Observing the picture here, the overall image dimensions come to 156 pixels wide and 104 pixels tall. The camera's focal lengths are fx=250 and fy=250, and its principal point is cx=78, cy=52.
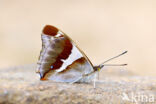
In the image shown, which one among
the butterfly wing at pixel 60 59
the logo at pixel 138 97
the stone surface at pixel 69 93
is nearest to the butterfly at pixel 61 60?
the butterfly wing at pixel 60 59

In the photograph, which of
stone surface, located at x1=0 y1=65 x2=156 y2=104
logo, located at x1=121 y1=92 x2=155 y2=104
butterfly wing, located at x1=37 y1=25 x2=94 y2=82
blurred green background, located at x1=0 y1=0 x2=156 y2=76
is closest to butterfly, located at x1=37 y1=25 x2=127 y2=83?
butterfly wing, located at x1=37 y1=25 x2=94 y2=82

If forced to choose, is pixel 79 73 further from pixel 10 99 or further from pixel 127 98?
pixel 10 99

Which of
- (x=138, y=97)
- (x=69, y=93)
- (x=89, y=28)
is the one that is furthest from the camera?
(x=89, y=28)

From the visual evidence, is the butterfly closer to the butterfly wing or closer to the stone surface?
the butterfly wing

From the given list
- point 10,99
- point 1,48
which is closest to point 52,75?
point 10,99

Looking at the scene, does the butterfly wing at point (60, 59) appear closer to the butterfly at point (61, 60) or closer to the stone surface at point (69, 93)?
the butterfly at point (61, 60)

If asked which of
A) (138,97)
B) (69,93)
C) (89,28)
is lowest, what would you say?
(89,28)

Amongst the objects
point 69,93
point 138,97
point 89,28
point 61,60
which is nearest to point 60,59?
point 61,60

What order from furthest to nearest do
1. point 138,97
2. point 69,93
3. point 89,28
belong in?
1. point 89,28
2. point 138,97
3. point 69,93

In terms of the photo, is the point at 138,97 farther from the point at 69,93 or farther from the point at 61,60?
the point at 61,60
